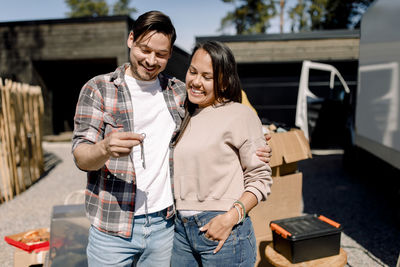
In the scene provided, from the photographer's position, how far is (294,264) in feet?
7.53

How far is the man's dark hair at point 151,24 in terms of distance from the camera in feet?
4.58

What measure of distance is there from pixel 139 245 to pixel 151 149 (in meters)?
0.45

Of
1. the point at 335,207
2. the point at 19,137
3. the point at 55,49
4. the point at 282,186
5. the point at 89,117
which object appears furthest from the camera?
the point at 55,49

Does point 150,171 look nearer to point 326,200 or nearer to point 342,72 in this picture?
point 326,200

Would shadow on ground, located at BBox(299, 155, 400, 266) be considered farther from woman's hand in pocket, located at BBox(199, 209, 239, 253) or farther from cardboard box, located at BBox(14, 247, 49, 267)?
cardboard box, located at BBox(14, 247, 49, 267)

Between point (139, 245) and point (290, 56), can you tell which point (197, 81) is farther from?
point (290, 56)

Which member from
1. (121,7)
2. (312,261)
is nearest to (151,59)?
(312,261)

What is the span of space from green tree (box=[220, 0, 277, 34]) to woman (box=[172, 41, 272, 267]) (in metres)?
23.9

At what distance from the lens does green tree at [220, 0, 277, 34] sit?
2391cm

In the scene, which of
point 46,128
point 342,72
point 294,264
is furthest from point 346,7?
point 294,264

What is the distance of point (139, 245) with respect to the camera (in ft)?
4.89

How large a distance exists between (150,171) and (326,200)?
454 cm

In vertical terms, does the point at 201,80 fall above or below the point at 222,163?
above

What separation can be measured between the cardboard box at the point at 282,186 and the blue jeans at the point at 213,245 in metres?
1.13
